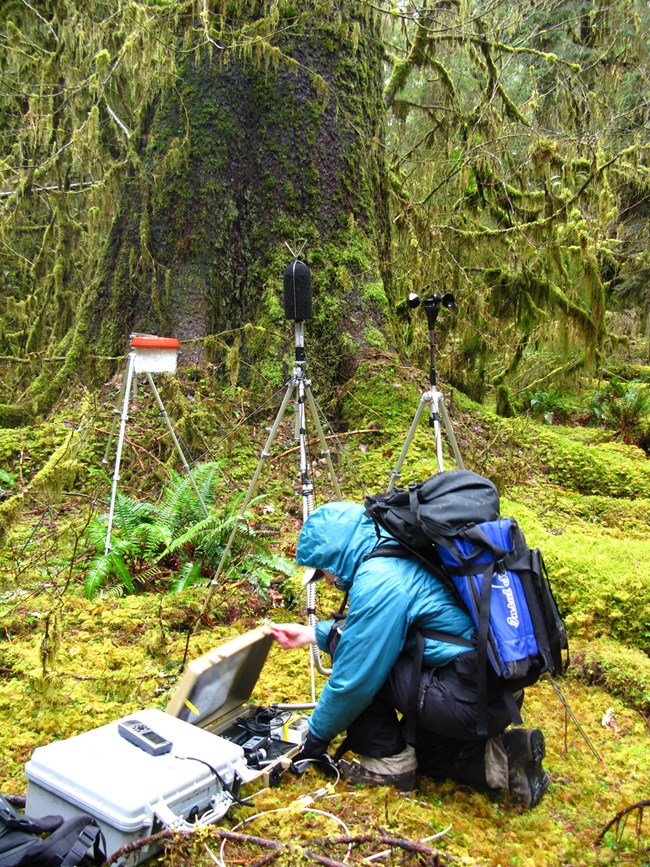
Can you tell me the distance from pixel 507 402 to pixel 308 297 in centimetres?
717

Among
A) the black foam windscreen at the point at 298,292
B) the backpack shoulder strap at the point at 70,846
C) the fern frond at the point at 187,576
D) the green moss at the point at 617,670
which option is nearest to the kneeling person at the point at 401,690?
the backpack shoulder strap at the point at 70,846

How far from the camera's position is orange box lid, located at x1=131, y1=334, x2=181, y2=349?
197 inches

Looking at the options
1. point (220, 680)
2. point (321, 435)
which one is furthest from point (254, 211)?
point (220, 680)

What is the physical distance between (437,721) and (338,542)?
811mm

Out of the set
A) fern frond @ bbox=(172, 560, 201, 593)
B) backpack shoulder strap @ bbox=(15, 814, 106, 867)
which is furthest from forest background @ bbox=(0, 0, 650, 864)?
backpack shoulder strap @ bbox=(15, 814, 106, 867)

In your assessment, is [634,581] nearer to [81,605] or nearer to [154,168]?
[81,605]

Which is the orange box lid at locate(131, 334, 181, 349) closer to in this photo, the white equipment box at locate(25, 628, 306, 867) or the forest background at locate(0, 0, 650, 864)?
the forest background at locate(0, 0, 650, 864)

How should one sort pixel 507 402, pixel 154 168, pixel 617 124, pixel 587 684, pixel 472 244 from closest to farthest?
pixel 587 684
pixel 154 168
pixel 472 244
pixel 507 402
pixel 617 124

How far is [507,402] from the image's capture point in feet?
34.2

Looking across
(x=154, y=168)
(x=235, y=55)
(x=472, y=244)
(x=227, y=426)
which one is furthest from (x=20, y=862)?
(x=472, y=244)

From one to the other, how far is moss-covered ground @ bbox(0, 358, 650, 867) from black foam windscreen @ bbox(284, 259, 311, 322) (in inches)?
74.9

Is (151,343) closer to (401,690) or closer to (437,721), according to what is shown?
(401,690)

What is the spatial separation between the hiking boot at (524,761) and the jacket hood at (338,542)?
91 centimetres

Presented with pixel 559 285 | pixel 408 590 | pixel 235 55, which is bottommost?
pixel 408 590
